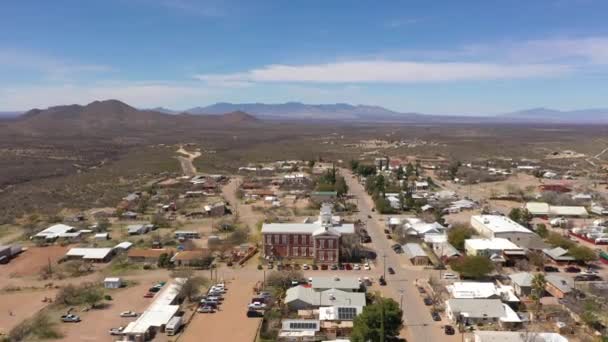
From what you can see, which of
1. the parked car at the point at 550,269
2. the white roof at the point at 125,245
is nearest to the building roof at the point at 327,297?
the parked car at the point at 550,269

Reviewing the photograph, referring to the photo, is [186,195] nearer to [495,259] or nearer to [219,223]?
[219,223]

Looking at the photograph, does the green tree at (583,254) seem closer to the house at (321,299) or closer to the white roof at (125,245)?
the house at (321,299)

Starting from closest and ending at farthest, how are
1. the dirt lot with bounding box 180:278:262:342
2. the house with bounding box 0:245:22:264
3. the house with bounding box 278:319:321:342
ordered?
the house with bounding box 278:319:321:342, the dirt lot with bounding box 180:278:262:342, the house with bounding box 0:245:22:264

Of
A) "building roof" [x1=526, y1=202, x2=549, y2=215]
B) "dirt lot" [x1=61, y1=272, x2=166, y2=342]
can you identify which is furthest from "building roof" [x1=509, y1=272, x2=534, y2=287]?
"building roof" [x1=526, y1=202, x2=549, y2=215]

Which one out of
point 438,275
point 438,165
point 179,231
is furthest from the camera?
point 438,165

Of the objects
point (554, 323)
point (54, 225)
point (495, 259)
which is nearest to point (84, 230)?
point (54, 225)

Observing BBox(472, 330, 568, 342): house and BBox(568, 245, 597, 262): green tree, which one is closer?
BBox(472, 330, 568, 342): house

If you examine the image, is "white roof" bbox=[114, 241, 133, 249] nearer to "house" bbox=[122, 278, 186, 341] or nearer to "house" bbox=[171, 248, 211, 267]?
"house" bbox=[171, 248, 211, 267]

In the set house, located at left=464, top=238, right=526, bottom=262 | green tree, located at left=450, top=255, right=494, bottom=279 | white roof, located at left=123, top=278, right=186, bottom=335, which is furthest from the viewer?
house, located at left=464, top=238, right=526, bottom=262
